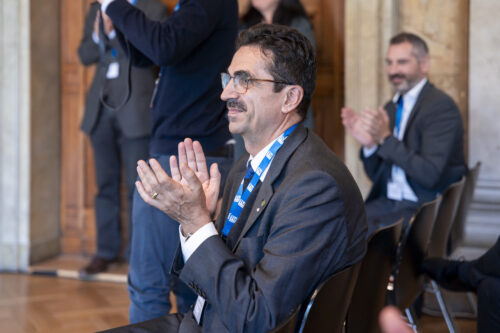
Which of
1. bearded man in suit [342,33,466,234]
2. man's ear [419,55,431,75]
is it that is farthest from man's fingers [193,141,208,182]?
man's ear [419,55,431,75]

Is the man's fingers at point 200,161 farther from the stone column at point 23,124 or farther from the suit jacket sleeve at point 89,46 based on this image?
the stone column at point 23,124

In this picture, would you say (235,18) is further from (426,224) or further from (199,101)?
(426,224)

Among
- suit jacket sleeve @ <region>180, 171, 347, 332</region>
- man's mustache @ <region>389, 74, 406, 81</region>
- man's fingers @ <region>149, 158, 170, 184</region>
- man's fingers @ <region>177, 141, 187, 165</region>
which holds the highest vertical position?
man's mustache @ <region>389, 74, 406, 81</region>

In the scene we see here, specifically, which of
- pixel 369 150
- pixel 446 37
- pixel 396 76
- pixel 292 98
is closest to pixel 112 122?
pixel 369 150

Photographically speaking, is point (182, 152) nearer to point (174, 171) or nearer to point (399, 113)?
point (174, 171)

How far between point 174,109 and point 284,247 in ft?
3.73

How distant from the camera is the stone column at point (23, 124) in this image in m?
4.45

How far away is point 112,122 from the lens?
167 inches

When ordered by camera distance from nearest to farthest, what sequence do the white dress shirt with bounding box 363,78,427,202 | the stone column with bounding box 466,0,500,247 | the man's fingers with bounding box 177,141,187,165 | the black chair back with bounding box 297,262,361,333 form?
1. the black chair back with bounding box 297,262,361,333
2. the man's fingers with bounding box 177,141,187,165
3. the white dress shirt with bounding box 363,78,427,202
4. the stone column with bounding box 466,0,500,247

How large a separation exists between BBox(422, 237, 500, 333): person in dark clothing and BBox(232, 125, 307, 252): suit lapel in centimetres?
89

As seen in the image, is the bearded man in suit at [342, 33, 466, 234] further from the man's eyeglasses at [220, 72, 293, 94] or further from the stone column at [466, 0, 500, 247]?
the man's eyeglasses at [220, 72, 293, 94]

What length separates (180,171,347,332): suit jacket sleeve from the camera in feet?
4.28

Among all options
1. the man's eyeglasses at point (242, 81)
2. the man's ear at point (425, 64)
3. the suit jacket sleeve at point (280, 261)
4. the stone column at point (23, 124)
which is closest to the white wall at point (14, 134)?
the stone column at point (23, 124)

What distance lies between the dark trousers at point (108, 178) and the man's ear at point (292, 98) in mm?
2726
